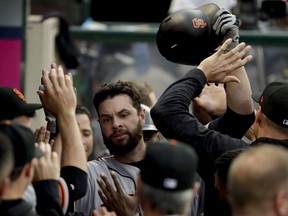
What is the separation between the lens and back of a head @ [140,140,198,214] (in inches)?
201

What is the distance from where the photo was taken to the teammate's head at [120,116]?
7.43 metres

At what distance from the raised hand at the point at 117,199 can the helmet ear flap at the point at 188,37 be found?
3.01 ft

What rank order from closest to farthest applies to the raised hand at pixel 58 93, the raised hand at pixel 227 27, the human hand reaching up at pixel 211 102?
the raised hand at pixel 58 93
the raised hand at pixel 227 27
the human hand reaching up at pixel 211 102

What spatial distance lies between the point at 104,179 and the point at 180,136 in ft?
1.83

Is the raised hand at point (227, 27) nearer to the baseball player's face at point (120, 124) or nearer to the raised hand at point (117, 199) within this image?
the baseball player's face at point (120, 124)

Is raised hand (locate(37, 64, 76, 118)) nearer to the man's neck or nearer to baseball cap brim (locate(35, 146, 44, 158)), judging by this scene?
baseball cap brim (locate(35, 146, 44, 158))

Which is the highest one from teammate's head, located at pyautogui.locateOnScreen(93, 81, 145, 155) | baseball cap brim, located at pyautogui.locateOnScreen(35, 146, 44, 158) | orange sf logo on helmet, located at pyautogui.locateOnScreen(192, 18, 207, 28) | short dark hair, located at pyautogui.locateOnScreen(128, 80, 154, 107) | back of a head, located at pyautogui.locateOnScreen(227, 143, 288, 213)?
back of a head, located at pyautogui.locateOnScreen(227, 143, 288, 213)

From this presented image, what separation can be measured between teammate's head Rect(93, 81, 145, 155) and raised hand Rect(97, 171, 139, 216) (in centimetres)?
74

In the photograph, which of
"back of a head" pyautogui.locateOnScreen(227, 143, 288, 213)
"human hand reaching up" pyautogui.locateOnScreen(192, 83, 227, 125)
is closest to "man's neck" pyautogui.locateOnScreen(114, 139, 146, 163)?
"human hand reaching up" pyautogui.locateOnScreen(192, 83, 227, 125)

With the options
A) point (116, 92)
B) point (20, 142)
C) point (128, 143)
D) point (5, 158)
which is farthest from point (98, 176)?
point (5, 158)

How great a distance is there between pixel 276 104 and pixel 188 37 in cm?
74

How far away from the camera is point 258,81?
45.4 ft

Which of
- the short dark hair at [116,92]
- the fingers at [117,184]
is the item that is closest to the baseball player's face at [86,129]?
the short dark hair at [116,92]

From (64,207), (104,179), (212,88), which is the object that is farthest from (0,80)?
(64,207)
